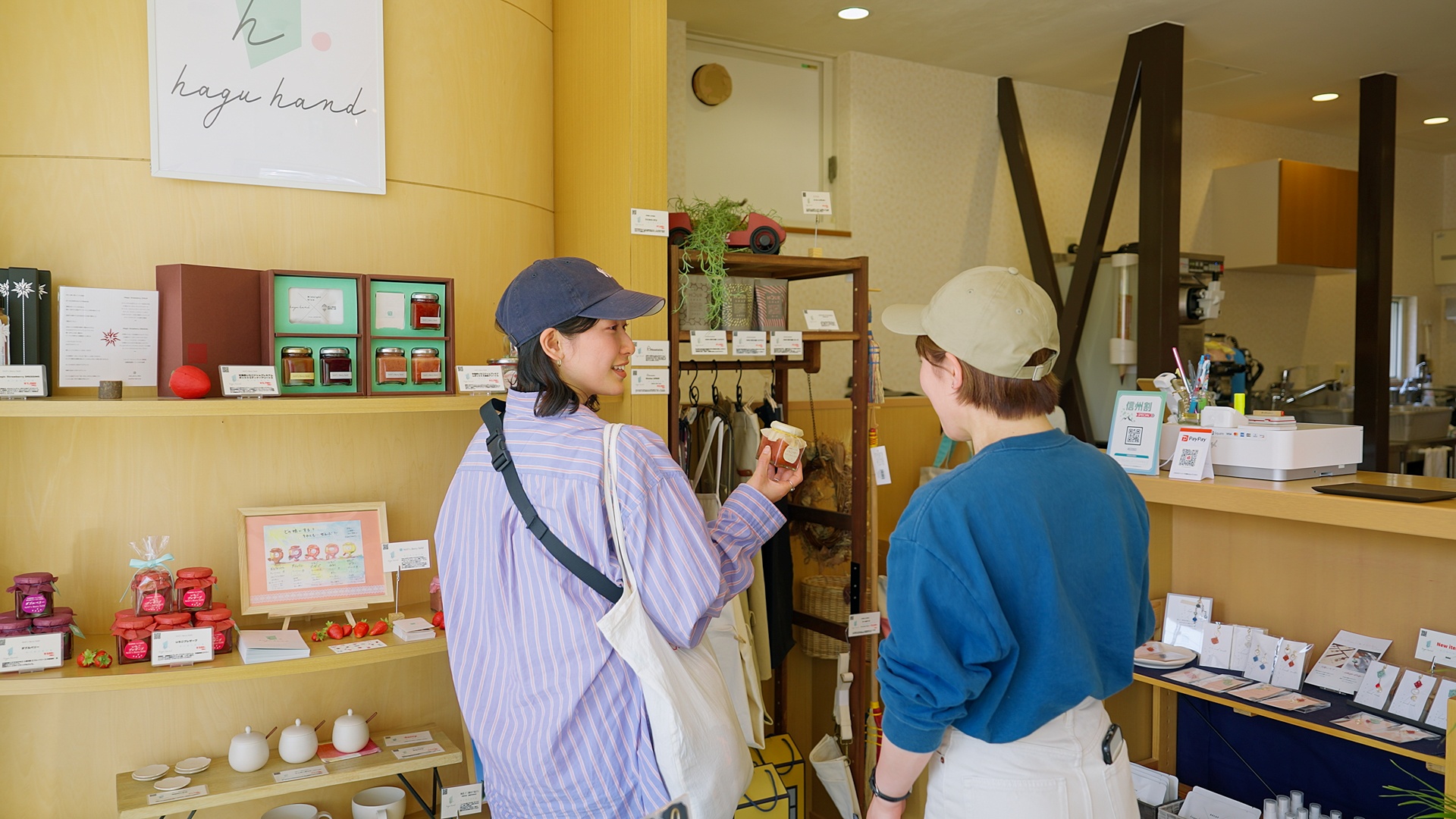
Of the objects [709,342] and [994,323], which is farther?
[709,342]

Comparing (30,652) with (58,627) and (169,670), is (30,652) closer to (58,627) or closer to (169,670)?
(58,627)

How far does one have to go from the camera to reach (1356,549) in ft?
8.85

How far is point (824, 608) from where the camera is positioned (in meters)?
3.23

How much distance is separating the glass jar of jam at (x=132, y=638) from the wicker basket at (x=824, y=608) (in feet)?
6.25

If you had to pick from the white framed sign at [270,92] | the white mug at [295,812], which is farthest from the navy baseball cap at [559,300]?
the white mug at [295,812]

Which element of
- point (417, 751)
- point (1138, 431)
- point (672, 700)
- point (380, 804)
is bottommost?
point (380, 804)

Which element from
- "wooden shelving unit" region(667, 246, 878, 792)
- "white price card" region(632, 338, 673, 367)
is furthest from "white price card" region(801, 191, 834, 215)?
"white price card" region(632, 338, 673, 367)

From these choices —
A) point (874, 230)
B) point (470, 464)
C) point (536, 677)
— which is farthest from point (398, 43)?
point (874, 230)

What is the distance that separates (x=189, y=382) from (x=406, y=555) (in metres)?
0.63

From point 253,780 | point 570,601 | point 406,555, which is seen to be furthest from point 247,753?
point 570,601

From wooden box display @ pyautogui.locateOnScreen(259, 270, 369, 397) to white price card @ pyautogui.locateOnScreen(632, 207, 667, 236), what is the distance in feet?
2.28

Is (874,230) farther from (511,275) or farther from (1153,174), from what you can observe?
(511,275)

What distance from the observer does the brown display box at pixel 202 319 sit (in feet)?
6.78

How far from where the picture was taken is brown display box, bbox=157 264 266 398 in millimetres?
2066
